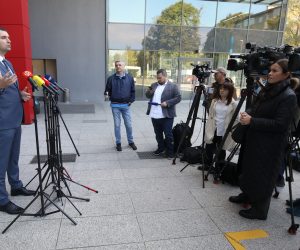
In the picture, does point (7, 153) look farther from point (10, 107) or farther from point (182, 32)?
point (182, 32)

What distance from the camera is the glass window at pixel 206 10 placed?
13.0m

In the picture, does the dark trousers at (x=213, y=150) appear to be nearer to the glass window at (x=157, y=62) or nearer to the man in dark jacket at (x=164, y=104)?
the man in dark jacket at (x=164, y=104)

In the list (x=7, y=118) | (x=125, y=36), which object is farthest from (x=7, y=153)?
(x=125, y=36)

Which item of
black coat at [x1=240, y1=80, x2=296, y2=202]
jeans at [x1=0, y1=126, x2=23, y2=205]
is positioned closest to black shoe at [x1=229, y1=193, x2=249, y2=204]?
black coat at [x1=240, y1=80, x2=296, y2=202]

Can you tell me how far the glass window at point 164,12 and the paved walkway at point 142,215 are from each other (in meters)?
9.61

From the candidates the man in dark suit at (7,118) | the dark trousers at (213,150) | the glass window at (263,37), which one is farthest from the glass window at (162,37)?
the man in dark suit at (7,118)

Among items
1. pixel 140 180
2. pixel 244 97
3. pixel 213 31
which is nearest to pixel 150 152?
pixel 140 180

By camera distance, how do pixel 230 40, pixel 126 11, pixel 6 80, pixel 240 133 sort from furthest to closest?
pixel 230 40, pixel 126 11, pixel 240 133, pixel 6 80

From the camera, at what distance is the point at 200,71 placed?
13.9ft

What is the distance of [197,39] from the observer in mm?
13391

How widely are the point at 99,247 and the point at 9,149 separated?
1.50 metres

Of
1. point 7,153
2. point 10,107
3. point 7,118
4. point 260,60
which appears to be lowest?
point 7,153

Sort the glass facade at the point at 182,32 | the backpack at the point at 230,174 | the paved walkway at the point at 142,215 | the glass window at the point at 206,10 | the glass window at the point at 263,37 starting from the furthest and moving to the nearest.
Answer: the glass window at the point at 263,37 < the glass window at the point at 206,10 < the glass facade at the point at 182,32 < the backpack at the point at 230,174 < the paved walkway at the point at 142,215

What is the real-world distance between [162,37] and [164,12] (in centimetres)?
113
